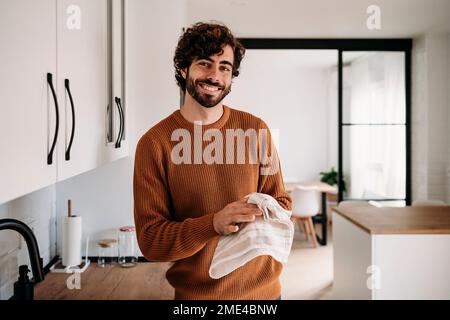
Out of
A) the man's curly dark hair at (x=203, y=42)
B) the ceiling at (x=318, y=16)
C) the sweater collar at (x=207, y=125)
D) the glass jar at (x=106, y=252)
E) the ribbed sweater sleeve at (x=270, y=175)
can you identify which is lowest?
the glass jar at (x=106, y=252)

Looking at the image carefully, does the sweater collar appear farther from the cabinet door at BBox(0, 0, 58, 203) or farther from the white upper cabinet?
the cabinet door at BBox(0, 0, 58, 203)

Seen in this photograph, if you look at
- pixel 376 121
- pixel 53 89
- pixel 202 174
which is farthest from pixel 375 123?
pixel 53 89

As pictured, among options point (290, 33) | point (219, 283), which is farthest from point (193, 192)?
point (290, 33)

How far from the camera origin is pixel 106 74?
1.40 m

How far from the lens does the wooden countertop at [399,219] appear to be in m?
2.17

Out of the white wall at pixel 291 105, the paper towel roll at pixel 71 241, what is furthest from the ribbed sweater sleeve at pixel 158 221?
the white wall at pixel 291 105

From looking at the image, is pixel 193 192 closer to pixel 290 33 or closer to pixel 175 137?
pixel 175 137

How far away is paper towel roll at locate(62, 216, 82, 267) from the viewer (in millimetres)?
1515

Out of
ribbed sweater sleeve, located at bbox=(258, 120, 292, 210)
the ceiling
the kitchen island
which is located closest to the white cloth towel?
ribbed sweater sleeve, located at bbox=(258, 120, 292, 210)

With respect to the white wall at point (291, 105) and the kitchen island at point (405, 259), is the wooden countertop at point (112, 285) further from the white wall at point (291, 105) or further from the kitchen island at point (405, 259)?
the white wall at point (291, 105)

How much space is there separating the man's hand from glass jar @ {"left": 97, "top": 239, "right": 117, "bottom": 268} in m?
0.71

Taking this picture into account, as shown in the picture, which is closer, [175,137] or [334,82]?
[175,137]

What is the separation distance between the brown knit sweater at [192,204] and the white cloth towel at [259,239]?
4 centimetres
